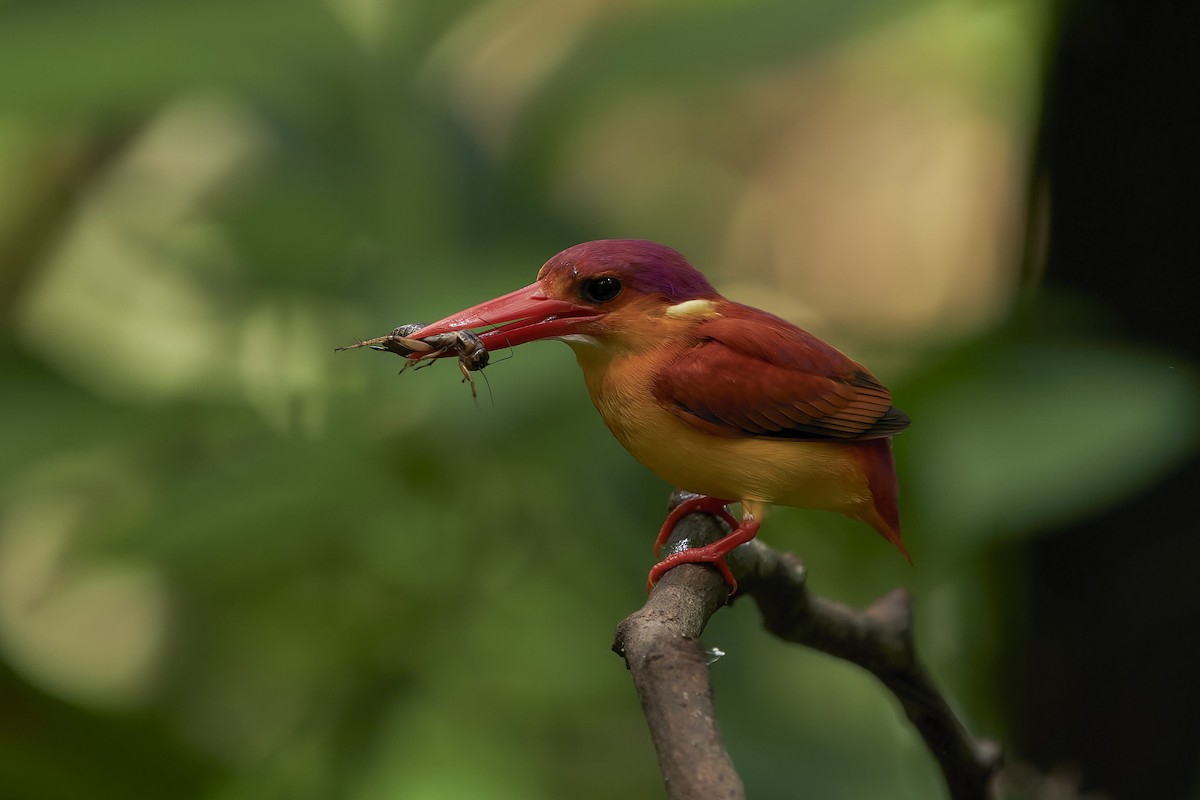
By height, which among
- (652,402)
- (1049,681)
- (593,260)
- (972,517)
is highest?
(593,260)

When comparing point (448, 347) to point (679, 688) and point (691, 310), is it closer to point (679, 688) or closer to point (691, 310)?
point (691, 310)

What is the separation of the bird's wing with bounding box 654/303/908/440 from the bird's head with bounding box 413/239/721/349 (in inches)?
1.8

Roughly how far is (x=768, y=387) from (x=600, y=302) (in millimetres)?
206

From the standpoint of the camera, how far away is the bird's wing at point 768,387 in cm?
138

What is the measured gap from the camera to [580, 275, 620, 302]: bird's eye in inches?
54.8

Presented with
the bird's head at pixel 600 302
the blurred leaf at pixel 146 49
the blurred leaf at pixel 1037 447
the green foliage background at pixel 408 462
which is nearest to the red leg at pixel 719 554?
the bird's head at pixel 600 302

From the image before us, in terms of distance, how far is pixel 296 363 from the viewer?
93.6 inches

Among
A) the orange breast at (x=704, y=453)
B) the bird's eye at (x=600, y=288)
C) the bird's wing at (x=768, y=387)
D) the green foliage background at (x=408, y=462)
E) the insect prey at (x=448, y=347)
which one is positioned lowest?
the green foliage background at (x=408, y=462)

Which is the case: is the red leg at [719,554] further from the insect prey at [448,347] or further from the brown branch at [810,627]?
the insect prey at [448,347]

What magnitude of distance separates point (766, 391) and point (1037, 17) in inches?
76.4

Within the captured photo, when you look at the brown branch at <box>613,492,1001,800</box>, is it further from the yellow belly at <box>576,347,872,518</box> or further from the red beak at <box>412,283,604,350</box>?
the red beak at <box>412,283,604,350</box>

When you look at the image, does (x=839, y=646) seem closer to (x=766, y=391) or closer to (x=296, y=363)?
(x=766, y=391)

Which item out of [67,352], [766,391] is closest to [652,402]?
[766,391]

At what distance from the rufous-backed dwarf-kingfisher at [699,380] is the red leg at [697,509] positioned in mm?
159
